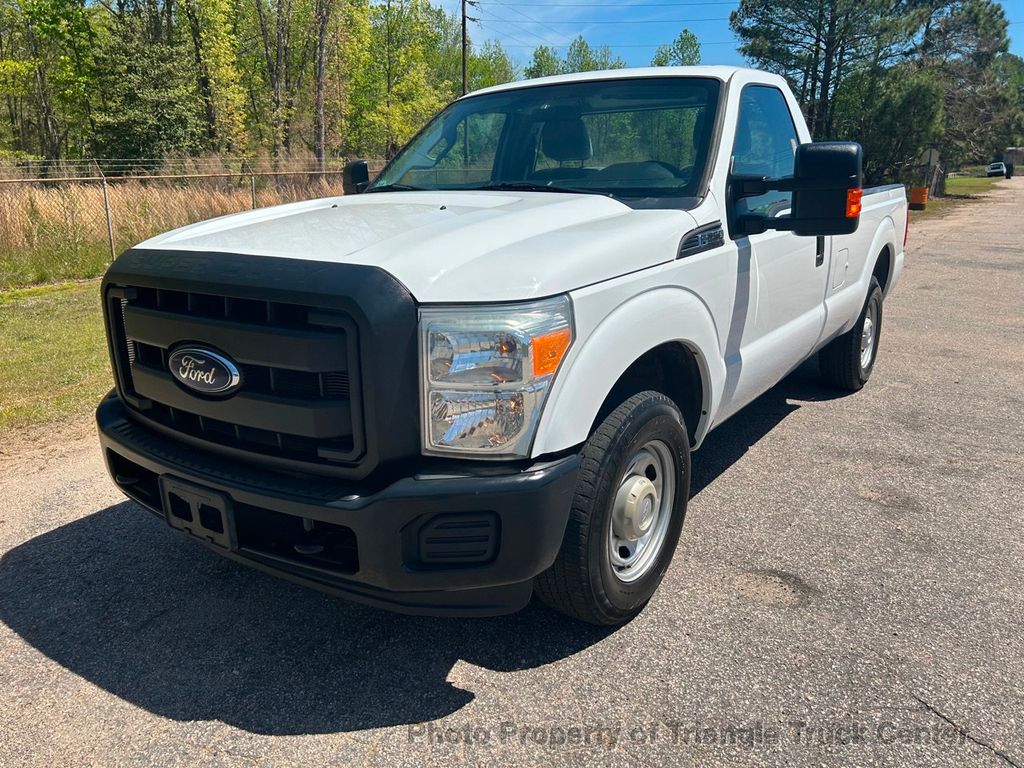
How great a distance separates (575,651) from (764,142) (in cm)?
274

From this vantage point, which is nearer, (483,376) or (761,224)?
(483,376)

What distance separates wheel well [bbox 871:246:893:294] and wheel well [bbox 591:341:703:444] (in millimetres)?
3681

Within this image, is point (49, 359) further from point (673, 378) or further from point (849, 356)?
point (849, 356)

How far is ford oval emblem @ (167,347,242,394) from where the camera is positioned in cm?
240

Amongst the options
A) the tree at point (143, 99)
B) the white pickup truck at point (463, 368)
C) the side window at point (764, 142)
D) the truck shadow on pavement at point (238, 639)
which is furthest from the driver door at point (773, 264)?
the tree at point (143, 99)

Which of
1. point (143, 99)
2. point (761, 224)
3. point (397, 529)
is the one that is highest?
point (143, 99)

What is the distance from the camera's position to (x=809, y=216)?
3.13 meters

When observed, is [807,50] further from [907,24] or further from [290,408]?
[290,408]

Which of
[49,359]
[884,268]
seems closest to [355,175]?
[49,359]

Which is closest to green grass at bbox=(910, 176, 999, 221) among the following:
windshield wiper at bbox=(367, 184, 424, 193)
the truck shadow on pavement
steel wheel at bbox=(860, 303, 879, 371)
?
steel wheel at bbox=(860, 303, 879, 371)

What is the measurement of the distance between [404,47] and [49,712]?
169 feet

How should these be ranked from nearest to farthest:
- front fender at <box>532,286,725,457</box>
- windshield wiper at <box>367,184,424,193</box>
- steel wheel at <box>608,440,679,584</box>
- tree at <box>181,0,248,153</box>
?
front fender at <box>532,286,725,457</box>, steel wheel at <box>608,440,679,584</box>, windshield wiper at <box>367,184,424,193</box>, tree at <box>181,0,248,153</box>

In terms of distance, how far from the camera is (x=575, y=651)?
2768 mm

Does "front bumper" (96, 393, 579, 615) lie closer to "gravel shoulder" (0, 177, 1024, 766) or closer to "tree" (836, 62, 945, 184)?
"gravel shoulder" (0, 177, 1024, 766)
